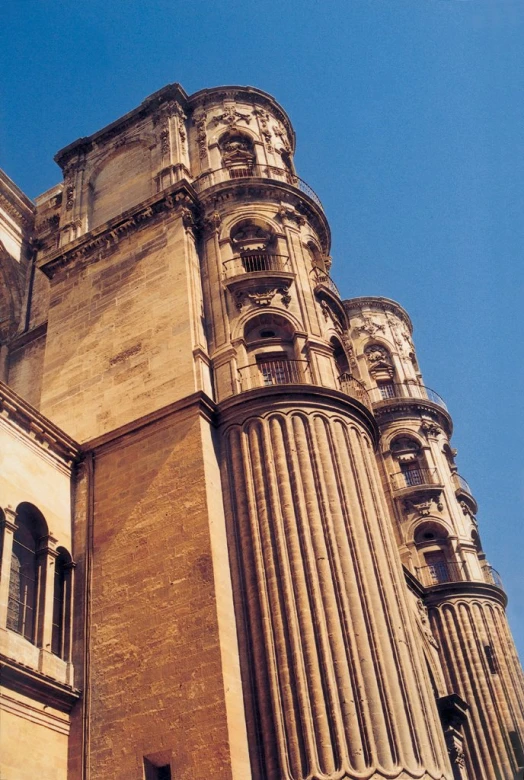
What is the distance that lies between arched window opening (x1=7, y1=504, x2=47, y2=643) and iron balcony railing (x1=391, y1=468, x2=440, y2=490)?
21.7 m

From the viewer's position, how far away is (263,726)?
58.0 ft

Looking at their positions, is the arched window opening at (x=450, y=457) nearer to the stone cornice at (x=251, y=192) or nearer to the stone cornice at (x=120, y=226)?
the stone cornice at (x=251, y=192)

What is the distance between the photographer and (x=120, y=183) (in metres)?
32.9

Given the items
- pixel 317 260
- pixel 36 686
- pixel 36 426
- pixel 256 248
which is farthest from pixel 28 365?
pixel 36 686

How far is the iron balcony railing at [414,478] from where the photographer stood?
39281 mm

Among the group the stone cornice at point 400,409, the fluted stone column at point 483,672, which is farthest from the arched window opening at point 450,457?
the fluted stone column at point 483,672

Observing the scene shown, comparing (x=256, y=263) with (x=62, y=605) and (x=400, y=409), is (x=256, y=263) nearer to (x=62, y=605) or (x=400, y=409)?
(x=62, y=605)

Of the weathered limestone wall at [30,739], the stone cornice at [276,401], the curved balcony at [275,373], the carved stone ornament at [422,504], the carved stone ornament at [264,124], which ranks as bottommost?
the weathered limestone wall at [30,739]

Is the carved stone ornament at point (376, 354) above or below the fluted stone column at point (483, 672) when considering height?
above

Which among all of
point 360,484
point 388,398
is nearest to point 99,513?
point 360,484

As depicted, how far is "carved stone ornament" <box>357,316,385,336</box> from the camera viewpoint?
157 ft

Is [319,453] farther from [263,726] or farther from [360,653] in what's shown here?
[263,726]

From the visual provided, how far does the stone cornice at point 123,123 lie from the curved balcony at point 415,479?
19.9 metres

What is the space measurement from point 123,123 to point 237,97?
16.5 feet
